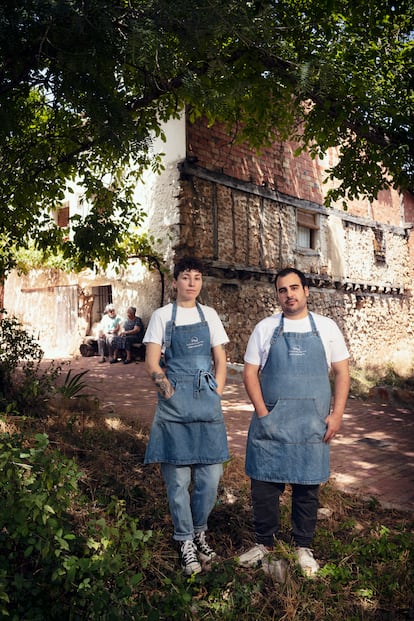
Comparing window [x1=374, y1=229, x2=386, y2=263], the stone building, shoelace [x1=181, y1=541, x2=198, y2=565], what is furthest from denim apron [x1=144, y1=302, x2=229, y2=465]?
window [x1=374, y1=229, x2=386, y2=263]

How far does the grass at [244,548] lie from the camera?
2.64 meters

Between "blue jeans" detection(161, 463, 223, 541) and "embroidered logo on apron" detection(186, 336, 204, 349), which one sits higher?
"embroidered logo on apron" detection(186, 336, 204, 349)

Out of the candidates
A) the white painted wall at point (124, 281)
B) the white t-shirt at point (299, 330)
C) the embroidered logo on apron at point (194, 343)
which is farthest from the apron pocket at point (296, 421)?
the white painted wall at point (124, 281)

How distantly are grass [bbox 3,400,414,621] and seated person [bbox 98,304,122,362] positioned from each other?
779 centimetres

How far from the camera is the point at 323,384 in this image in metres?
2.97

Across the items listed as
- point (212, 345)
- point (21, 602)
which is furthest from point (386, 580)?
point (21, 602)

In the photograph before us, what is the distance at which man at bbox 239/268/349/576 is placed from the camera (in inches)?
115

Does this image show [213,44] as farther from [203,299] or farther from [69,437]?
[203,299]

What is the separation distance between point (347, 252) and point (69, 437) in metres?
13.5

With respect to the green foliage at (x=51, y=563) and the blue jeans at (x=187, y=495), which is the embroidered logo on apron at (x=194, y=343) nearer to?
the blue jeans at (x=187, y=495)

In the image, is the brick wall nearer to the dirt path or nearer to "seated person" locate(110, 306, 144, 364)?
"seated person" locate(110, 306, 144, 364)

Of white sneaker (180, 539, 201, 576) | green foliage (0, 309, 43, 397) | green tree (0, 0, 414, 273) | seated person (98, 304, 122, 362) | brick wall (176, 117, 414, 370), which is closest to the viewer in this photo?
white sneaker (180, 539, 201, 576)

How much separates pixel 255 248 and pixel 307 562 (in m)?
11.0

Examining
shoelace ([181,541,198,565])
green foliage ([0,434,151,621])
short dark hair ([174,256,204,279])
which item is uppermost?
short dark hair ([174,256,204,279])
